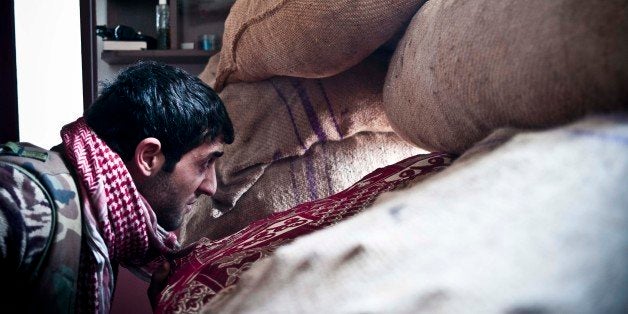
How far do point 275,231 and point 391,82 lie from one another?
0.19 meters

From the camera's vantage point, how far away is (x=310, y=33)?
630 mm

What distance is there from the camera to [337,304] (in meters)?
0.19

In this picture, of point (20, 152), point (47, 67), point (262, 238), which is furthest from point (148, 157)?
point (47, 67)

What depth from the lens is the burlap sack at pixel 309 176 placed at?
2.51 feet

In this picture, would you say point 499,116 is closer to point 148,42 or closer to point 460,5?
point 460,5

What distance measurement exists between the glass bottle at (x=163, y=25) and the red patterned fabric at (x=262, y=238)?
1.44 meters

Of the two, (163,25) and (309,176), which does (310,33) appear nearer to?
(309,176)

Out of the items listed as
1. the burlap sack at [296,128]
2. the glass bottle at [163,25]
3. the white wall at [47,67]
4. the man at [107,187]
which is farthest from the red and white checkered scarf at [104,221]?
the glass bottle at [163,25]

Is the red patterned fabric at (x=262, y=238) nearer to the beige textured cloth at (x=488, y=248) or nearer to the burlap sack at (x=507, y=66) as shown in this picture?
the burlap sack at (x=507, y=66)

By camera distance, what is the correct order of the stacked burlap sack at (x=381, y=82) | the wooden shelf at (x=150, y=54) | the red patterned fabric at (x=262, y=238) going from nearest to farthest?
1. the stacked burlap sack at (x=381, y=82)
2. the red patterned fabric at (x=262, y=238)
3. the wooden shelf at (x=150, y=54)

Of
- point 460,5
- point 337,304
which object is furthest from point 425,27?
point 337,304

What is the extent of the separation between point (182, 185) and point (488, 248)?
643 millimetres

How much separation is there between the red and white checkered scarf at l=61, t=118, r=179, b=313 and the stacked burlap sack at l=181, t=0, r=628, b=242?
13 centimetres

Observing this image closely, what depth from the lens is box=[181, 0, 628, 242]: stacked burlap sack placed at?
0.29 metres
